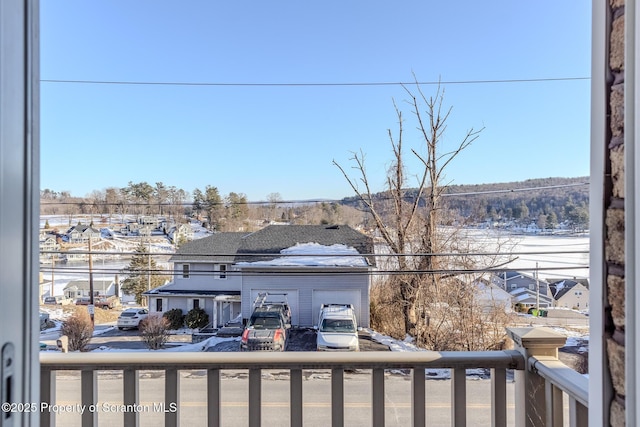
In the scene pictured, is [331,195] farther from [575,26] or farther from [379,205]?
[575,26]

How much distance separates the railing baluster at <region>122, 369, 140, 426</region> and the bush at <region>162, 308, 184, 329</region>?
5.63ft

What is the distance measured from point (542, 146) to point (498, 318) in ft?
4.92

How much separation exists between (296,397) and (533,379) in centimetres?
77

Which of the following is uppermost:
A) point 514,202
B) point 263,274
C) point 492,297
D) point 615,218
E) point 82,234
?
point 514,202

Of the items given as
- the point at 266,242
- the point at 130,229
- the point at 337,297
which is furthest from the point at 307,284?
the point at 130,229

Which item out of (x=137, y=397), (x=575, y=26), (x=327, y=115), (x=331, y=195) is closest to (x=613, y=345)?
(x=137, y=397)

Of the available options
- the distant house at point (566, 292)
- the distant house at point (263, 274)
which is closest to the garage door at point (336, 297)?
the distant house at point (263, 274)

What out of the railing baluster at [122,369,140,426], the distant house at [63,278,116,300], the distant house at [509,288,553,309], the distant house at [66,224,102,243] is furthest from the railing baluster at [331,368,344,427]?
the distant house at [509,288,553,309]

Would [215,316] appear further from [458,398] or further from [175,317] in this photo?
[458,398]

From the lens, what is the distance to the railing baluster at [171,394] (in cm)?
109

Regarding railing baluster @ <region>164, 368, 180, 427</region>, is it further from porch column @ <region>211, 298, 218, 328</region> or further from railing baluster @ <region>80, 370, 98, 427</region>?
porch column @ <region>211, 298, 218, 328</region>

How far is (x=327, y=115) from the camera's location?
315 centimetres

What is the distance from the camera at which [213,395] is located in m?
1.09

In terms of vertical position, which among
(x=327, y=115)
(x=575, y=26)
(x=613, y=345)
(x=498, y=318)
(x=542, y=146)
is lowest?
(x=498, y=318)
